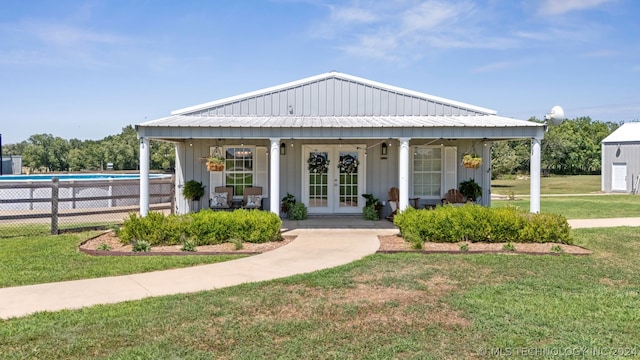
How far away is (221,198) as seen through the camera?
13297mm

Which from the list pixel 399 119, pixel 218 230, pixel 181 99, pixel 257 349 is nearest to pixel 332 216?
pixel 399 119

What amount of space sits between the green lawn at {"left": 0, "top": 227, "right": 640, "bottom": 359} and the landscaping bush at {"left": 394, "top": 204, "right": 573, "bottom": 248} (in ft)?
7.73

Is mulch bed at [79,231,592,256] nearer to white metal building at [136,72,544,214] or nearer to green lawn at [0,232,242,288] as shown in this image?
green lawn at [0,232,242,288]

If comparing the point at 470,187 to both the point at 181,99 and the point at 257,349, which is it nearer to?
the point at 257,349

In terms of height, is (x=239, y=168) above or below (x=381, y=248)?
above

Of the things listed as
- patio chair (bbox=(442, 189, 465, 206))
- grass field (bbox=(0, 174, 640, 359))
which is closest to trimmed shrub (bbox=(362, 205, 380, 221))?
patio chair (bbox=(442, 189, 465, 206))

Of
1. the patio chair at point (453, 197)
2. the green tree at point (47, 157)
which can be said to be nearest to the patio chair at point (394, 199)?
the patio chair at point (453, 197)

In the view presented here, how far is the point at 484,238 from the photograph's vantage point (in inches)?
377

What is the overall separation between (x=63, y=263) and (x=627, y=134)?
109 ft

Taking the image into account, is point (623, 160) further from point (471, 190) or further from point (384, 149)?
point (384, 149)

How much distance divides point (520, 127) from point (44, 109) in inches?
1115

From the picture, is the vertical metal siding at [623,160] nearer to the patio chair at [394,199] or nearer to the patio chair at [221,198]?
the patio chair at [394,199]

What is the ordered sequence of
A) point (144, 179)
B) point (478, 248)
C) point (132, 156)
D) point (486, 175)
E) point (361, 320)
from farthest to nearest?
point (132, 156)
point (486, 175)
point (144, 179)
point (478, 248)
point (361, 320)

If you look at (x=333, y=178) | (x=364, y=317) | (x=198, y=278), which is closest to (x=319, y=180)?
(x=333, y=178)
